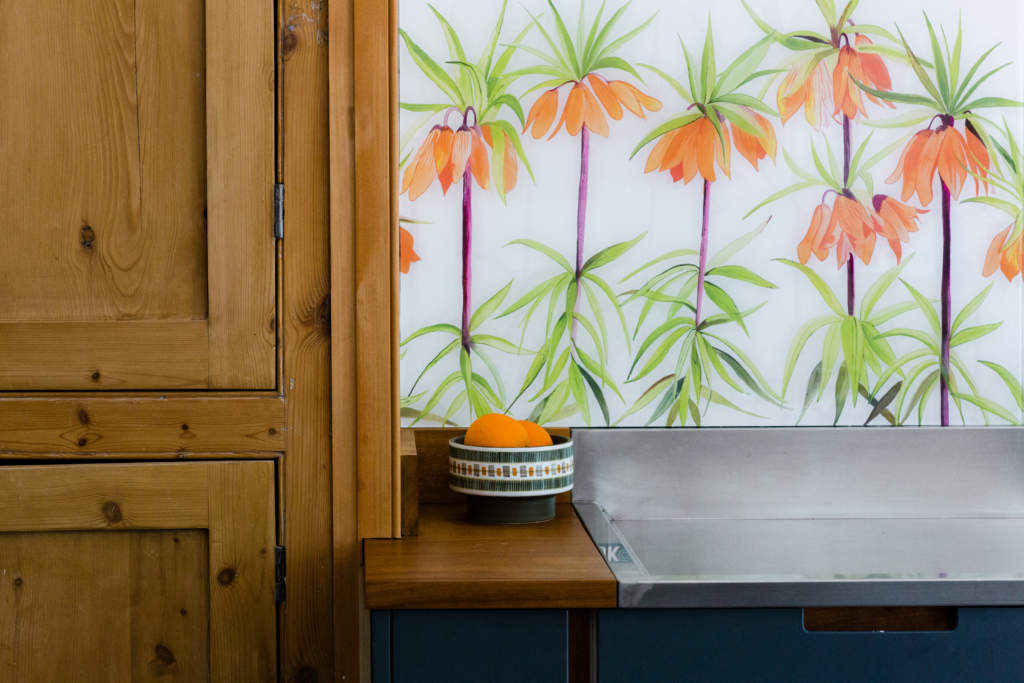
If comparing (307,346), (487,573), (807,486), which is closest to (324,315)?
(307,346)

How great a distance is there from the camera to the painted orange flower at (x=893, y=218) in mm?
1630

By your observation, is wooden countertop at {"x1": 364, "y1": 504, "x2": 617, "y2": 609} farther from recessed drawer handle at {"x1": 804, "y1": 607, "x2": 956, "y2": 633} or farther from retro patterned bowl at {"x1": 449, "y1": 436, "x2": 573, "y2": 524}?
recessed drawer handle at {"x1": 804, "y1": 607, "x2": 956, "y2": 633}

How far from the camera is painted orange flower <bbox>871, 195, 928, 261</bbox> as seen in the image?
5.35 feet

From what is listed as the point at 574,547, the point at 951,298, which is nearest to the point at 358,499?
the point at 574,547

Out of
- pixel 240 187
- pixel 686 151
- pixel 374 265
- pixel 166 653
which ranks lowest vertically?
pixel 166 653

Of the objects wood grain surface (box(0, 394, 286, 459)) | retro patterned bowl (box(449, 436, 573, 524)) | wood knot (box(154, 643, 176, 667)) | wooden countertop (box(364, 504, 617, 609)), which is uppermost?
wood grain surface (box(0, 394, 286, 459))

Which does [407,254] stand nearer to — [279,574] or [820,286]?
[279,574]

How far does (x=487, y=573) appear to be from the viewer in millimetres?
1075

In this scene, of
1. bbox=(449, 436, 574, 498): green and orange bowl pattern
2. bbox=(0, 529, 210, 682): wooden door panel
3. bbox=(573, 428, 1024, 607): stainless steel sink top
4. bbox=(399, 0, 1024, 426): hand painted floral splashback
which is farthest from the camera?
bbox=(399, 0, 1024, 426): hand painted floral splashback

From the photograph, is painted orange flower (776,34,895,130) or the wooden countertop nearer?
the wooden countertop

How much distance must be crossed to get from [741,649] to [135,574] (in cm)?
77

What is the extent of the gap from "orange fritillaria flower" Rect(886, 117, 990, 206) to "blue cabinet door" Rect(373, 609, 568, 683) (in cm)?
107

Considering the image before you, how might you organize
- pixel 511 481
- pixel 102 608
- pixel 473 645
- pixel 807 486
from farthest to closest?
pixel 807 486, pixel 511 481, pixel 102 608, pixel 473 645

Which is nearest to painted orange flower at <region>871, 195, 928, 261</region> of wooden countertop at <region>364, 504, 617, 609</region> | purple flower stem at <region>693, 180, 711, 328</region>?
purple flower stem at <region>693, 180, 711, 328</region>
